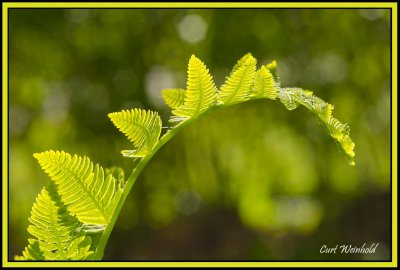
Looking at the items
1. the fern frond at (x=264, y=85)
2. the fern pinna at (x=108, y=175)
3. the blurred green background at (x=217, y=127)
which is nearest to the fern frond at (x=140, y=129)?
the fern pinna at (x=108, y=175)

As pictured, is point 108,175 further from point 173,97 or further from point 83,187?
point 173,97

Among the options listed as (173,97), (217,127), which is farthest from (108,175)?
(217,127)

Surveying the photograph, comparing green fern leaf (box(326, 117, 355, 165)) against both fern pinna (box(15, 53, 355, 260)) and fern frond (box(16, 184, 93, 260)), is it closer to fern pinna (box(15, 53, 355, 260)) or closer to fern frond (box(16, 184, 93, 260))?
fern pinna (box(15, 53, 355, 260))

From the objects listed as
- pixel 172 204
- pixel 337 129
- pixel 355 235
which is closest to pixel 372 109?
pixel 355 235

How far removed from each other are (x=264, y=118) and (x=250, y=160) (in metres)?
0.28

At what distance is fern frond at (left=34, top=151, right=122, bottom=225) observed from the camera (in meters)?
0.54

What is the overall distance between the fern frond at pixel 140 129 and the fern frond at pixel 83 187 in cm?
4

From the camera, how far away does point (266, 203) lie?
3.47m

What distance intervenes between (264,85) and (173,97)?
14 cm

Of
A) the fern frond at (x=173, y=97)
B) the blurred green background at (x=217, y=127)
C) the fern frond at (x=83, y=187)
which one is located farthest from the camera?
the blurred green background at (x=217, y=127)

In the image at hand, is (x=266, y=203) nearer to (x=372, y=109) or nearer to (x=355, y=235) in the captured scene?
(x=355, y=235)

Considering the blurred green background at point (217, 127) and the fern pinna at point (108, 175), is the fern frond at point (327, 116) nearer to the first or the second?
the fern pinna at point (108, 175)

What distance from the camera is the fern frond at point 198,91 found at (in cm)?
58

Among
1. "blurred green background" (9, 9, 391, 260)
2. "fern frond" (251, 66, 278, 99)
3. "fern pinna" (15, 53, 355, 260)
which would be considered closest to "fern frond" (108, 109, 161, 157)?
"fern pinna" (15, 53, 355, 260)
